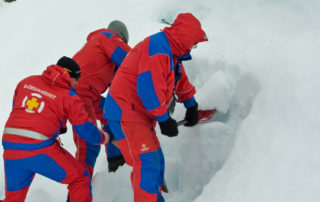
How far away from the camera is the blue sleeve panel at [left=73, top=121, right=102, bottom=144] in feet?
7.95

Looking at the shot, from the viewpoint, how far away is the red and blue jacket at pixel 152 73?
2.07 meters

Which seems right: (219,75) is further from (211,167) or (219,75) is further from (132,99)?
(132,99)

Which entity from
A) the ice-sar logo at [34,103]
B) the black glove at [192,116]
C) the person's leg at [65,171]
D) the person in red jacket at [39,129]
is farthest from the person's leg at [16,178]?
the black glove at [192,116]

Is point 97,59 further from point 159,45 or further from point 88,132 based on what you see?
point 159,45

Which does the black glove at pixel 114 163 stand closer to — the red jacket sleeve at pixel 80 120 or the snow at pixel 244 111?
the snow at pixel 244 111

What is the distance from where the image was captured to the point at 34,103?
221cm

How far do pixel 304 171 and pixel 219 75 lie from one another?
144 centimetres

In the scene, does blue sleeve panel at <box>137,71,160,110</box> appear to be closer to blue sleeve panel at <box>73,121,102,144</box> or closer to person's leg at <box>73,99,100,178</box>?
blue sleeve panel at <box>73,121,102,144</box>

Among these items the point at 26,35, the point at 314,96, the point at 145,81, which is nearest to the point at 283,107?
the point at 314,96

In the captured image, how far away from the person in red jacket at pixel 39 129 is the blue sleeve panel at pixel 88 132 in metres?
0.02

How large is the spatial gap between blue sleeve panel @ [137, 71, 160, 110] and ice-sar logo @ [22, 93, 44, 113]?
743 mm

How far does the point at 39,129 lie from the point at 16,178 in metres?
0.42

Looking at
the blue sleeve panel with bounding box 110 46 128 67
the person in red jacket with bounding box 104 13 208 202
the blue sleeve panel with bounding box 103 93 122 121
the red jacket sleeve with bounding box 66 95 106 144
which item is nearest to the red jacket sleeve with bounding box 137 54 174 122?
the person in red jacket with bounding box 104 13 208 202

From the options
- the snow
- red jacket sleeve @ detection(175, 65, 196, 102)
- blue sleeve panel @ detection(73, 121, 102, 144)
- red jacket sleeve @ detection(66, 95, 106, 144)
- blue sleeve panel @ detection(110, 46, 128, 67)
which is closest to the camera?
the snow
